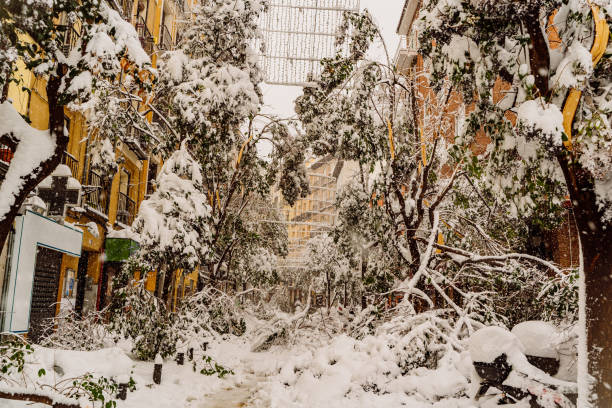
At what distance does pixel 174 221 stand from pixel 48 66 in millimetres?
6345

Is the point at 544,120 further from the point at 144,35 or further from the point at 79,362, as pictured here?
the point at 144,35

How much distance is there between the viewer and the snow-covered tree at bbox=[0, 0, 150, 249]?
6.19 metres

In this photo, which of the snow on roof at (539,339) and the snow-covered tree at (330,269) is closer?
the snow on roof at (539,339)

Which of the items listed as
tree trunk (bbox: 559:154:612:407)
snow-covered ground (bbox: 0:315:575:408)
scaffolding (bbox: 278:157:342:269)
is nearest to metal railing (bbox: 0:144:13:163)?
snow-covered ground (bbox: 0:315:575:408)

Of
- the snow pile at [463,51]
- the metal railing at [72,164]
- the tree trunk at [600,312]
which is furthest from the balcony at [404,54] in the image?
the tree trunk at [600,312]

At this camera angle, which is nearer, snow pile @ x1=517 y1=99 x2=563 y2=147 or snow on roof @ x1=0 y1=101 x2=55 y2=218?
snow pile @ x1=517 y1=99 x2=563 y2=147

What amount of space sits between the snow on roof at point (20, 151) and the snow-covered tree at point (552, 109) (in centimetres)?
518

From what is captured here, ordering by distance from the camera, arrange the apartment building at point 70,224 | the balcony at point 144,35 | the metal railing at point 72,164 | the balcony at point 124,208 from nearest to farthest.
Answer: the apartment building at point 70,224, the metal railing at point 72,164, the balcony at point 144,35, the balcony at point 124,208

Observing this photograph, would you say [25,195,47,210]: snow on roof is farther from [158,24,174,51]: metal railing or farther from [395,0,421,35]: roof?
[395,0,421,35]: roof

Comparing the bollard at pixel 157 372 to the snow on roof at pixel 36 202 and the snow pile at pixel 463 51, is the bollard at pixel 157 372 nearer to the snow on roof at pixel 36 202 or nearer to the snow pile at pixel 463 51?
the snow on roof at pixel 36 202

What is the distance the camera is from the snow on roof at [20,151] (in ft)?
20.3

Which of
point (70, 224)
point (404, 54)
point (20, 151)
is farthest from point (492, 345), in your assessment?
point (404, 54)

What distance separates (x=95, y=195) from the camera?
19.2 m

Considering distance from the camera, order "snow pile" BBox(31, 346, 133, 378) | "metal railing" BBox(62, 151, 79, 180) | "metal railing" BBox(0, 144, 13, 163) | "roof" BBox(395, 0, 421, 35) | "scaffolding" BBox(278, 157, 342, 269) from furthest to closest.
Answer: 1. "scaffolding" BBox(278, 157, 342, 269)
2. "roof" BBox(395, 0, 421, 35)
3. "metal railing" BBox(62, 151, 79, 180)
4. "metal railing" BBox(0, 144, 13, 163)
5. "snow pile" BBox(31, 346, 133, 378)
